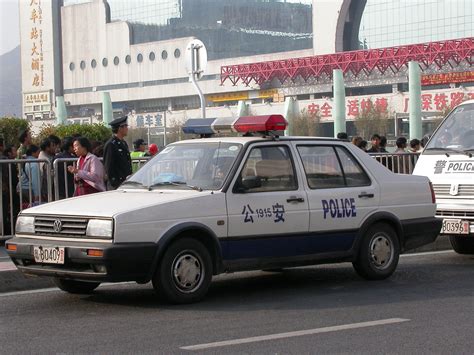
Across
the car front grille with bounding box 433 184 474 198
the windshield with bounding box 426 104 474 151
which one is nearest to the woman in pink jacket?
the car front grille with bounding box 433 184 474 198

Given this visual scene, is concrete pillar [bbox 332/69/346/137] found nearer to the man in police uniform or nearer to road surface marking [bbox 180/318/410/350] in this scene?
the man in police uniform

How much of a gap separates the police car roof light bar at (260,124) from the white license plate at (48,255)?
2.43m

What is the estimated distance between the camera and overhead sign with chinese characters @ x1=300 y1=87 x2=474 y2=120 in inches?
2904

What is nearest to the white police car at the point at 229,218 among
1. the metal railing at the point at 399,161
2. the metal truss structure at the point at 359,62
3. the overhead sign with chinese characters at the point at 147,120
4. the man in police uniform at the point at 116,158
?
the man in police uniform at the point at 116,158

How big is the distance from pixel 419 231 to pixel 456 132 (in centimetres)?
246

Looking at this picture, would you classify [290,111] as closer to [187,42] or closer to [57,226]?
[187,42]

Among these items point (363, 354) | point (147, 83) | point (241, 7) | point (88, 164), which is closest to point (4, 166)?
point (88, 164)

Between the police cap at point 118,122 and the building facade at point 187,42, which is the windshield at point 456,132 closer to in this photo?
the police cap at point 118,122

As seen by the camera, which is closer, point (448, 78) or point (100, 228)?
point (100, 228)

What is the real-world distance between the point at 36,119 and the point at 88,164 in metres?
96.2

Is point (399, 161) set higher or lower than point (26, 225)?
higher

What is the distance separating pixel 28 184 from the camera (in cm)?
1315

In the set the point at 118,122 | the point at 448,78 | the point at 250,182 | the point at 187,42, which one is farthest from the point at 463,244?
the point at 187,42

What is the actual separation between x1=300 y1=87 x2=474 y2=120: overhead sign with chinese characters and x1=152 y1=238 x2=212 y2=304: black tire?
212 feet
